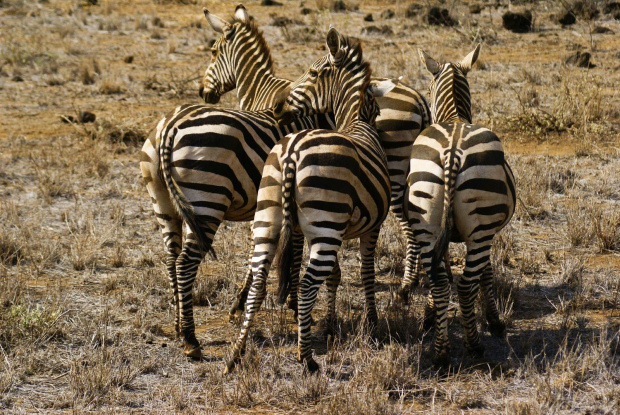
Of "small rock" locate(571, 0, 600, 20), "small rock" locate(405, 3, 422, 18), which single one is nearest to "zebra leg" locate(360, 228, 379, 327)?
"small rock" locate(571, 0, 600, 20)

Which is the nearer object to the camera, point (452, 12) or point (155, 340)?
point (155, 340)

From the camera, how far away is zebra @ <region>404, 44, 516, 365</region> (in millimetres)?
5277

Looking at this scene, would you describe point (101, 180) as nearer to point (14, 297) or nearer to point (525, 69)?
point (14, 297)

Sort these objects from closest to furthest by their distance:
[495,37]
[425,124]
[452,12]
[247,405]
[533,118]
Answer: [247,405]
[425,124]
[533,118]
[495,37]
[452,12]

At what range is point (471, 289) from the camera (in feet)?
18.2

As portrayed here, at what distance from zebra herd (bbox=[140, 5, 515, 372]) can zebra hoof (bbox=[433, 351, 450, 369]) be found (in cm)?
1

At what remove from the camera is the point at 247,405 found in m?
5.06

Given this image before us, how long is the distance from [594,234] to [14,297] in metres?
5.78

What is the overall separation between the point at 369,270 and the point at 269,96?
7.23ft

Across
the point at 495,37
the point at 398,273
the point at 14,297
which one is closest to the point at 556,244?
the point at 398,273

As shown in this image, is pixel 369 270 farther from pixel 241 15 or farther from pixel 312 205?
pixel 241 15

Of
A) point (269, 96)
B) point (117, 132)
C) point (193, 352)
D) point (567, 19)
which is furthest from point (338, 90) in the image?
point (567, 19)

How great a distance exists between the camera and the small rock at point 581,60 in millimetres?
14750

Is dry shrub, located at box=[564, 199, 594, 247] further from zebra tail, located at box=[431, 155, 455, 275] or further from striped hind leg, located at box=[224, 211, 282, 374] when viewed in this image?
striped hind leg, located at box=[224, 211, 282, 374]
